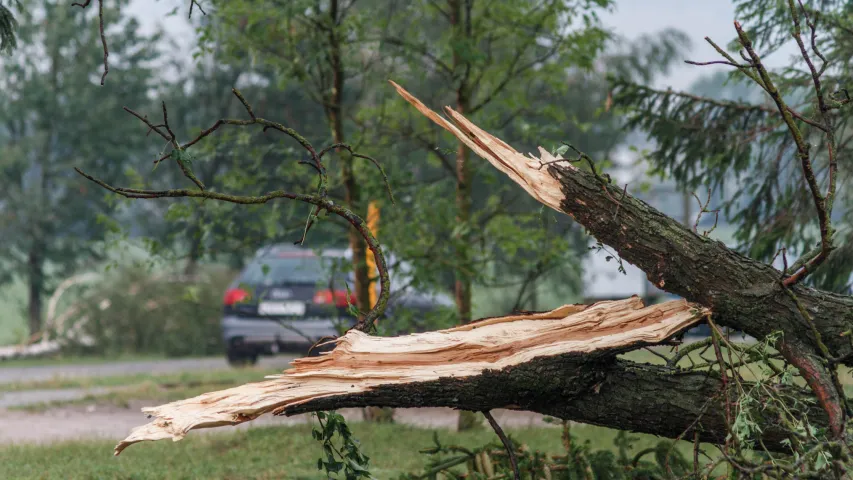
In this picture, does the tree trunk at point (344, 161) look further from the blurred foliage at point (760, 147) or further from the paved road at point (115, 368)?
the paved road at point (115, 368)

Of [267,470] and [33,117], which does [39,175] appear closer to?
[33,117]

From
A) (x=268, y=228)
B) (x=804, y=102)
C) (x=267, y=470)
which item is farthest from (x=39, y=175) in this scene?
(x=804, y=102)

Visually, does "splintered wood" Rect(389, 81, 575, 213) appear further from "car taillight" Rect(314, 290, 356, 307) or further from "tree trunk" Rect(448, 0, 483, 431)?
"car taillight" Rect(314, 290, 356, 307)

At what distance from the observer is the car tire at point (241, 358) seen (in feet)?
45.7

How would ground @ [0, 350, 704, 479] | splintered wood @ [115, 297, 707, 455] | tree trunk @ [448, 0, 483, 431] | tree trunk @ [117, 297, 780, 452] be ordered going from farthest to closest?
tree trunk @ [448, 0, 483, 431] → ground @ [0, 350, 704, 479] → tree trunk @ [117, 297, 780, 452] → splintered wood @ [115, 297, 707, 455]

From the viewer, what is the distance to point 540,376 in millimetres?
4070

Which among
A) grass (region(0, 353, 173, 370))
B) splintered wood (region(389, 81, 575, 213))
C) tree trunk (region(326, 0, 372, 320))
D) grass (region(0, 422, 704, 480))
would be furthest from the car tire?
splintered wood (region(389, 81, 575, 213))

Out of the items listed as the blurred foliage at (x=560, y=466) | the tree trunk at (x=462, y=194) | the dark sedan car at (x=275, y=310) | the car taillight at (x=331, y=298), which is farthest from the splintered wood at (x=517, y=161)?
the dark sedan car at (x=275, y=310)

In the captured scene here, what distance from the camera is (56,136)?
2061 cm

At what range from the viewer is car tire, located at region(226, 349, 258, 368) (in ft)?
45.7

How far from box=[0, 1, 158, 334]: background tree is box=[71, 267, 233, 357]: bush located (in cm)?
219

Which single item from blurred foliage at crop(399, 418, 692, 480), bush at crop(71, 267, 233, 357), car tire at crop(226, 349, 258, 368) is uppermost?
bush at crop(71, 267, 233, 357)

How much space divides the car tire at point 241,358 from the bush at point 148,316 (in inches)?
109

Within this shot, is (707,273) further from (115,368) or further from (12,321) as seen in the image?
(12,321)
